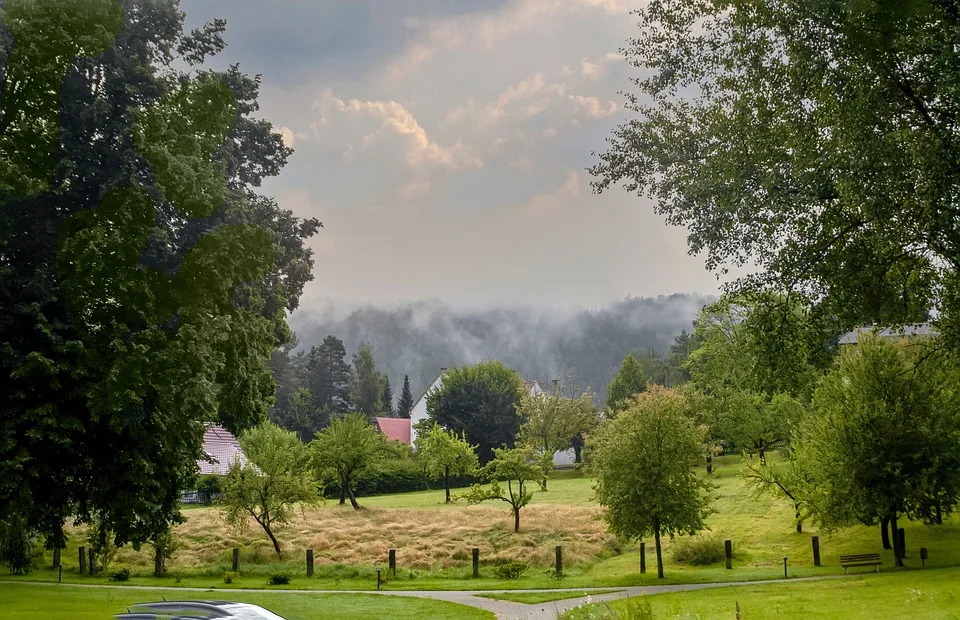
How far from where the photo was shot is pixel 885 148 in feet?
43.8

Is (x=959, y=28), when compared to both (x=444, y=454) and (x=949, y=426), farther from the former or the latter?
(x=444, y=454)

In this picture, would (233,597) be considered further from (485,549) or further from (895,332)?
(895,332)

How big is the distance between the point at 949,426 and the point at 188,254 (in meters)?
27.5

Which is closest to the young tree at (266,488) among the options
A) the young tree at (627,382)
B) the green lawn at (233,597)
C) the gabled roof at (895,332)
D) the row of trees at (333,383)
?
the green lawn at (233,597)

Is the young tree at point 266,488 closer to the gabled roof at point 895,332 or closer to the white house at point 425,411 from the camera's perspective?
the gabled roof at point 895,332

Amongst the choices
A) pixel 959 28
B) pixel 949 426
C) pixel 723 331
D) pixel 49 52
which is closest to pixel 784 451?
pixel 723 331

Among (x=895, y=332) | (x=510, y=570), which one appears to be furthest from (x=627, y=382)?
(x=895, y=332)

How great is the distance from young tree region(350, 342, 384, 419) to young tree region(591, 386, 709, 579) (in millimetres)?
106901

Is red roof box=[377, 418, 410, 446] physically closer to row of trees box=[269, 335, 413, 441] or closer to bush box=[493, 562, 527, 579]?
row of trees box=[269, 335, 413, 441]

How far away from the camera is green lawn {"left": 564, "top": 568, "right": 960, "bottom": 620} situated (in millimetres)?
17109

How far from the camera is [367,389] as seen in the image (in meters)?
138

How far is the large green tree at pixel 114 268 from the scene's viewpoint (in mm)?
16312

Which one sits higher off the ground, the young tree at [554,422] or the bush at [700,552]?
the young tree at [554,422]

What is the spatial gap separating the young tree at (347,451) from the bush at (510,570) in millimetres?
24560
